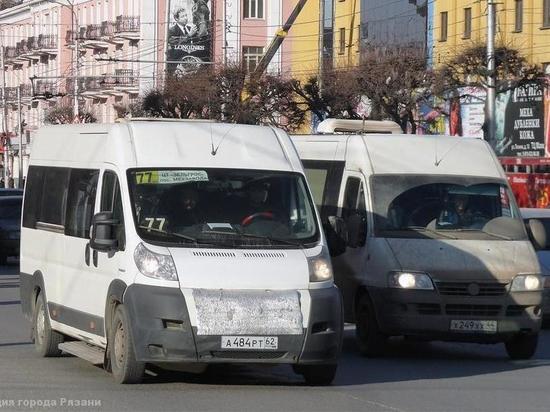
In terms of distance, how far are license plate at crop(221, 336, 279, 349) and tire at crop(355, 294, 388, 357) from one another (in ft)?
12.5

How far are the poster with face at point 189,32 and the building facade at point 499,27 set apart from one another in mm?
21433

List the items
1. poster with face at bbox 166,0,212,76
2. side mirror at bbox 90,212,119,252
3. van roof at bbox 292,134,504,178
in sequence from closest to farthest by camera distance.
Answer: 1. side mirror at bbox 90,212,119,252
2. van roof at bbox 292,134,504,178
3. poster with face at bbox 166,0,212,76

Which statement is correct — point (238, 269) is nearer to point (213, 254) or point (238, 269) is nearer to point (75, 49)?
point (213, 254)

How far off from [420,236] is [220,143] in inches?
138

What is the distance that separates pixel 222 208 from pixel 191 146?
724 millimetres

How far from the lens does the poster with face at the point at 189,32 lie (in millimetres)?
75938

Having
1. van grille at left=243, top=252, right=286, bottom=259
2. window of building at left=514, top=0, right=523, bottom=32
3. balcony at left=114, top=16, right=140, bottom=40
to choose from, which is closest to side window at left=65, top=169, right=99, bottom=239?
van grille at left=243, top=252, right=286, bottom=259

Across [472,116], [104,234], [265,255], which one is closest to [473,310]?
[265,255]

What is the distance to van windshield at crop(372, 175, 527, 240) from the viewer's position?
15.6 metres

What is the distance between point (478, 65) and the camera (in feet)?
145

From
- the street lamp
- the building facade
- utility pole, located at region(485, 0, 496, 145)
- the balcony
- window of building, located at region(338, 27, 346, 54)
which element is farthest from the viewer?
the balcony

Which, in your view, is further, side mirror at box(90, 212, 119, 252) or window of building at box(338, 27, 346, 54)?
window of building at box(338, 27, 346, 54)

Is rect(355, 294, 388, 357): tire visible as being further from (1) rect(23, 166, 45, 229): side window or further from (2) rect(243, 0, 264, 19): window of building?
(2) rect(243, 0, 264, 19): window of building

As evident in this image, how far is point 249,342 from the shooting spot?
1158cm
